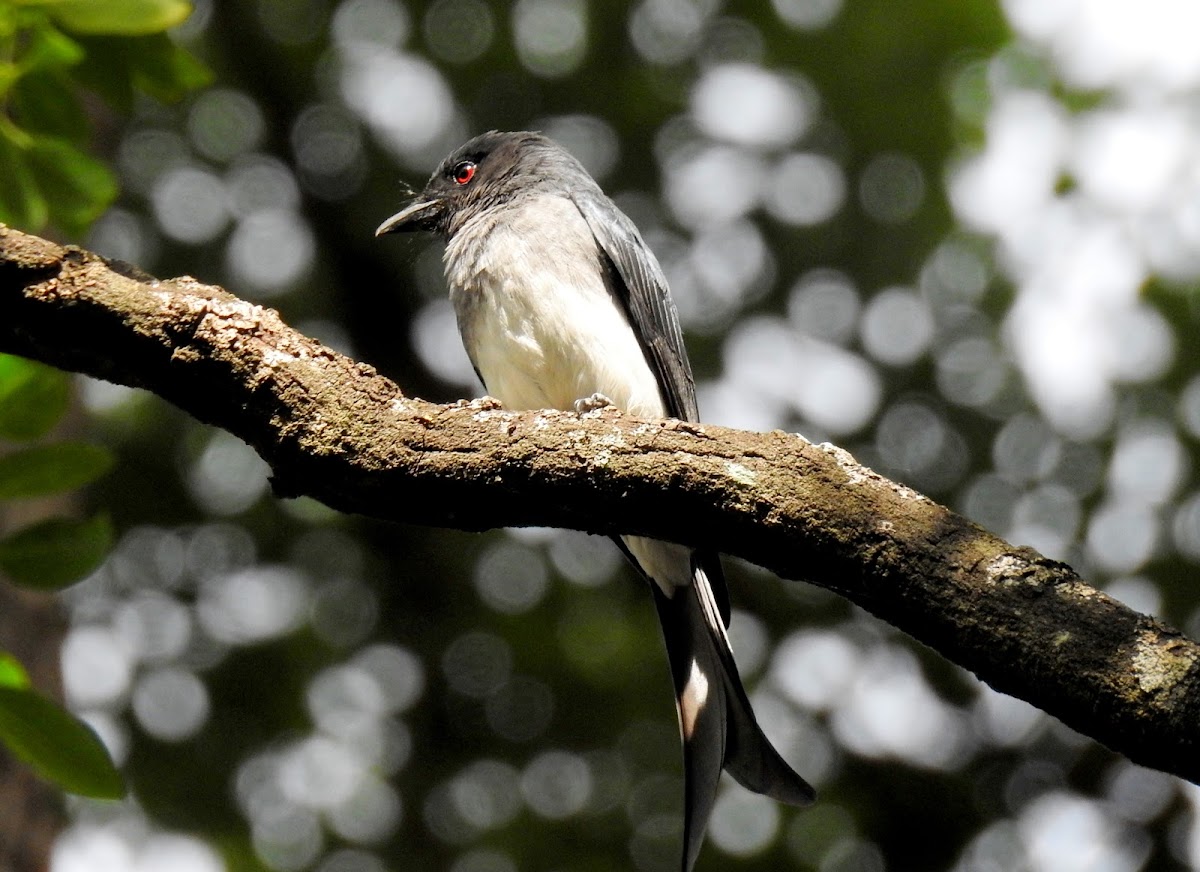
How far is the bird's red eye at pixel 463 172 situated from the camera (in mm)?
6137

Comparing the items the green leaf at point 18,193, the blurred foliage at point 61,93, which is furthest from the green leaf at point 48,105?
the green leaf at point 18,193

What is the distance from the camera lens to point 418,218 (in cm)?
616

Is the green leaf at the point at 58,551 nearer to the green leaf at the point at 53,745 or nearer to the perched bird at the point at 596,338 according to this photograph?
the green leaf at the point at 53,745

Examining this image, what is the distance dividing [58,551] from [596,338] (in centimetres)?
243

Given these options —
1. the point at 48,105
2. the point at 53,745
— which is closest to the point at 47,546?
the point at 53,745

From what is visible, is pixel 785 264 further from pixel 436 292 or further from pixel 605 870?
pixel 605 870

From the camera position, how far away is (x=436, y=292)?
8477 millimetres

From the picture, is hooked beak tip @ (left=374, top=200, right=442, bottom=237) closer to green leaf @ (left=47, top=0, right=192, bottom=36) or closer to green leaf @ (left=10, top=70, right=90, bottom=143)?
green leaf @ (left=10, top=70, right=90, bottom=143)

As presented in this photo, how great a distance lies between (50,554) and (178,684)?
244 inches

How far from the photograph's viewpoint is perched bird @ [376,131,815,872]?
3926mm

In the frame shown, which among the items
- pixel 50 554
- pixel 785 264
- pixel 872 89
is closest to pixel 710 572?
pixel 50 554

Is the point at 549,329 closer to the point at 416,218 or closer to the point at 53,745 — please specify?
the point at 416,218

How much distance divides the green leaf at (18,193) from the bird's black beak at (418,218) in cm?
312

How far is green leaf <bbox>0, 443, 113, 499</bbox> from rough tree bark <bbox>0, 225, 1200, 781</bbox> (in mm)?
212
